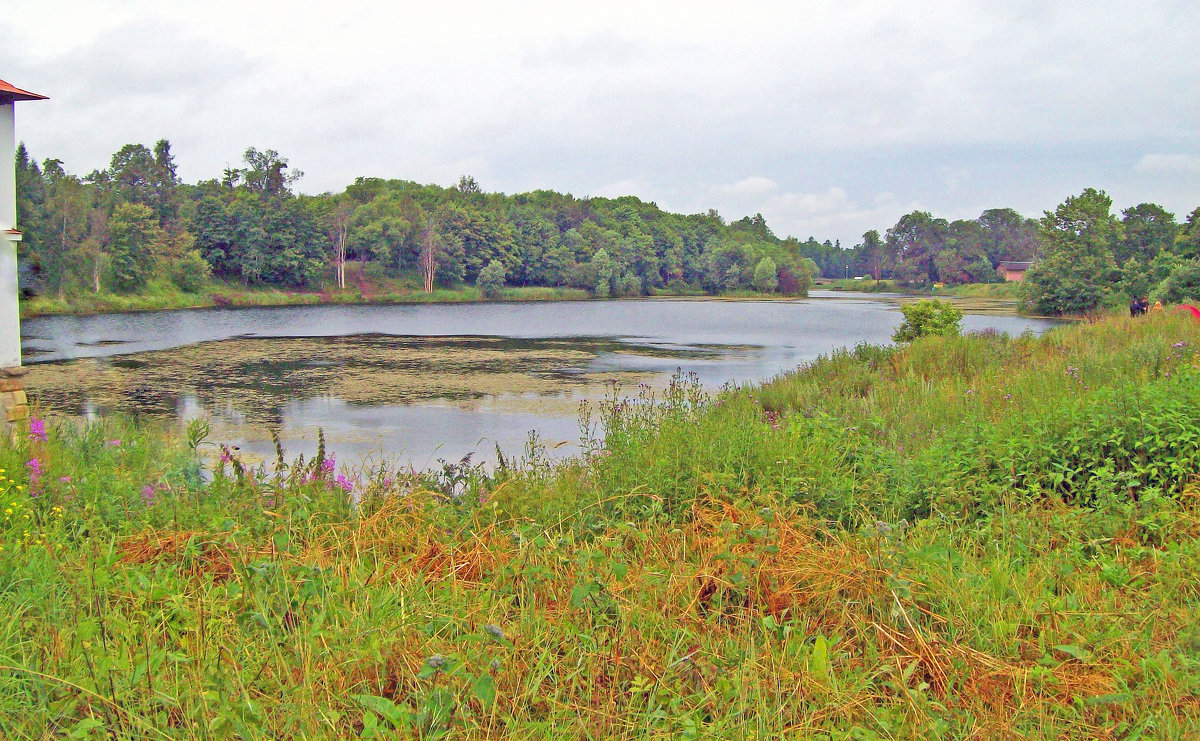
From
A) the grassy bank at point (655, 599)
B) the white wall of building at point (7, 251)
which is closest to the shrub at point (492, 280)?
the white wall of building at point (7, 251)

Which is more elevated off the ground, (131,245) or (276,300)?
(131,245)

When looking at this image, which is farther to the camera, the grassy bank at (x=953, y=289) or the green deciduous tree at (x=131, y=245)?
the grassy bank at (x=953, y=289)

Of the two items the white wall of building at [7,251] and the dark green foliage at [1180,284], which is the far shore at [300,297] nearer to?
the dark green foliage at [1180,284]

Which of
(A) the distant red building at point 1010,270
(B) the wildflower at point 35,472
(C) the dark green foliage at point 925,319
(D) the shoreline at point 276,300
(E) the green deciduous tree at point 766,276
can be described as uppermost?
(A) the distant red building at point 1010,270

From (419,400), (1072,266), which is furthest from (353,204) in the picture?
(419,400)

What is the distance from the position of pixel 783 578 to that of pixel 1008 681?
90 centimetres

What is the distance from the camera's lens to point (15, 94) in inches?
339

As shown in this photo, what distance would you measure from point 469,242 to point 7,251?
7422cm

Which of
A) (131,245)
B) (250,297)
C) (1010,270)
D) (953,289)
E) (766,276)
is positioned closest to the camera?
(131,245)

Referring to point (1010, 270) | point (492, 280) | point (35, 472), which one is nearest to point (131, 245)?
point (492, 280)

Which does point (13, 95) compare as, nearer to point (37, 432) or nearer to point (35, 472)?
point (37, 432)

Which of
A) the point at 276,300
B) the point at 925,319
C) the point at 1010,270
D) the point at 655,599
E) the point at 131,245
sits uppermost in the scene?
the point at 1010,270

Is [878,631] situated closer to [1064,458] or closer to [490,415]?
[1064,458]

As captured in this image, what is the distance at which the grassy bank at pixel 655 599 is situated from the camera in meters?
2.38
